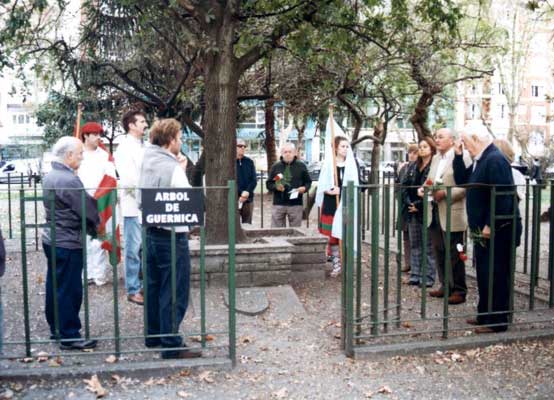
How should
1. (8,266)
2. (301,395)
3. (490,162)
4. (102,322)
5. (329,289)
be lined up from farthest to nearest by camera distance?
(8,266) → (329,289) → (102,322) → (490,162) → (301,395)

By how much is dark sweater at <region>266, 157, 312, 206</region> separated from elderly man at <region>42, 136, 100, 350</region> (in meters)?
4.24

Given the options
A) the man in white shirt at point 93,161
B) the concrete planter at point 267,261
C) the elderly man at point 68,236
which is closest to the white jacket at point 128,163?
the man in white shirt at point 93,161

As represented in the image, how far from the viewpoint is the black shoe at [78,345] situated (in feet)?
17.9

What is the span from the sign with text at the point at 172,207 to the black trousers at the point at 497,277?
8.99 feet

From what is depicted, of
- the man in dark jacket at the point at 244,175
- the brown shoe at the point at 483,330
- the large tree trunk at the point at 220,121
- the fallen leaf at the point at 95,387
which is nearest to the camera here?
the fallen leaf at the point at 95,387

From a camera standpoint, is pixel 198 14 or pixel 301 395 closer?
pixel 301 395

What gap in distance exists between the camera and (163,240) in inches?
208

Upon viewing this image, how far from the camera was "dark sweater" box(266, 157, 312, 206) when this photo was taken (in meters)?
9.53

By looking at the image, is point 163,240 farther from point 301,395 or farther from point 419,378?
point 419,378

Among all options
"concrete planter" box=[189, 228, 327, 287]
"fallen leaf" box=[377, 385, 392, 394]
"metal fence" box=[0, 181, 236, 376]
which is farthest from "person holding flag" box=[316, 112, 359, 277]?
"fallen leaf" box=[377, 385, 392, 394]

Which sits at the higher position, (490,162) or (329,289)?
(490,162)

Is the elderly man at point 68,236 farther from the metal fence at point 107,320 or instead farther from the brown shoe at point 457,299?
the brown shoe at point 457,299

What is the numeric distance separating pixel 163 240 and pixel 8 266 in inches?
218

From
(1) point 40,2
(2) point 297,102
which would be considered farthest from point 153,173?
(2) point 297,102
